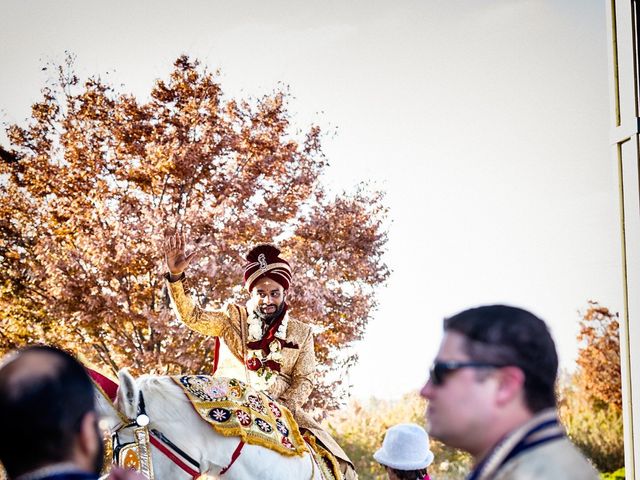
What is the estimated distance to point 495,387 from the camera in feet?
3.28

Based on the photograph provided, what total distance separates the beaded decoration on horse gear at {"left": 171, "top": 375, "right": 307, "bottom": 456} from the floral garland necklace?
2.20ft

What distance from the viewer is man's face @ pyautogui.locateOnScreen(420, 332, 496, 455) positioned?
100 cm

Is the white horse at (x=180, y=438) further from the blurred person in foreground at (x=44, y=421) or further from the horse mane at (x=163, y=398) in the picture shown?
the blurred person in foreground at (x=44, y=421)

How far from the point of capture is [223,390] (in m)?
2.32

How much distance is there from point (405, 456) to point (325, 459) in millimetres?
663

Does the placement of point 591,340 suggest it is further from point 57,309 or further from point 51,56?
point 51,56

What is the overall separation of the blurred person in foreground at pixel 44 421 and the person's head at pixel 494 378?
427 mm

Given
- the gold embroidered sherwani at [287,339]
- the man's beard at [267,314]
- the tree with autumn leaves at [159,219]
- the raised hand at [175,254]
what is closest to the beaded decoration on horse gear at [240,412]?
the gold embroidered sherwani at [287,339]

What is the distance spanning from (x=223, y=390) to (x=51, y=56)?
529cm

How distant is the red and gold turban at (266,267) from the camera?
3.21m

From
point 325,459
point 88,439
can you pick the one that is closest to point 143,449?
point 325,459

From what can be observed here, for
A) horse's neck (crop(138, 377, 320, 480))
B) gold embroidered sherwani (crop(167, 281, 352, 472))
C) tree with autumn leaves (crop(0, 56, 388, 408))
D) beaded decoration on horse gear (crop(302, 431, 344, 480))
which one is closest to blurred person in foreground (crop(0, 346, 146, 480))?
horse's neck (crop(138, 377, 320, 480))

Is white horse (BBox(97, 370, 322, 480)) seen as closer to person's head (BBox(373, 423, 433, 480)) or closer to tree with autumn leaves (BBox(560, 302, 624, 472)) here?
Result: person's head (BBox(373, 423, 433, 480))

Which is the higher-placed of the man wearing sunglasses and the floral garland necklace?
the man wearing sunglasses
